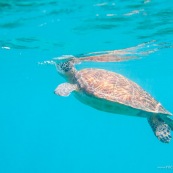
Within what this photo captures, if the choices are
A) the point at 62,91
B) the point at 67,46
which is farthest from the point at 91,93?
the point at 67,46

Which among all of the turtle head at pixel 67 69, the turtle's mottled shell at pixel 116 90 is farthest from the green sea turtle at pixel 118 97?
the turtle head at pixel 67 69

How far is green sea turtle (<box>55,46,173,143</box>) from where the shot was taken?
10.4m

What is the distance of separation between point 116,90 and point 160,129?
214 centimetres

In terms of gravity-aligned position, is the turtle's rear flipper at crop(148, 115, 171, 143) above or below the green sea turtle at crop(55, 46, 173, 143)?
below

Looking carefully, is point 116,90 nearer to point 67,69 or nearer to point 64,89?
point 64,89

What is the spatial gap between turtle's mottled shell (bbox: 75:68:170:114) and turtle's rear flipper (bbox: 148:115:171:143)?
43 cm

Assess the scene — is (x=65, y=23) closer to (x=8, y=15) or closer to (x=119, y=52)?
(x=8, y=15)

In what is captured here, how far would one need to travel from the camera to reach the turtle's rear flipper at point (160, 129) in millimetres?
9875

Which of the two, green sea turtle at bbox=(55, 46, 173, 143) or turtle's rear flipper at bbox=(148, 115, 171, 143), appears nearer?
turtle's rear flipper at bbox=(148, 115, 171, 143)

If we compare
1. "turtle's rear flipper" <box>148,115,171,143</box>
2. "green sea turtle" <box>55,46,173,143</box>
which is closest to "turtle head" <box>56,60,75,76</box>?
"green sea turtle" <box>55,46,173,143</box>

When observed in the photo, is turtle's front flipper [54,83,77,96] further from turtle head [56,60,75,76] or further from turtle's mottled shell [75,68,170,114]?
turtle head [56,60,75,76]

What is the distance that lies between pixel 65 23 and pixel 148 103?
250 inches

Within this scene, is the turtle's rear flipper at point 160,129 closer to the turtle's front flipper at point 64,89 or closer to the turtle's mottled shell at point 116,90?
the turtle's mottled shell at point 116,90

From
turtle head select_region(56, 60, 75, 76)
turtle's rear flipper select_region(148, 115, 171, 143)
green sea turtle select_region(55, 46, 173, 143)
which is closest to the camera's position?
turtle's rear flipper select_region(148, 115, 171, 143)
